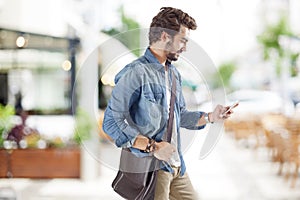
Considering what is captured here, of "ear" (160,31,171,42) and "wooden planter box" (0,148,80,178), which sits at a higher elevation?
"ear" (160,31,171,42)

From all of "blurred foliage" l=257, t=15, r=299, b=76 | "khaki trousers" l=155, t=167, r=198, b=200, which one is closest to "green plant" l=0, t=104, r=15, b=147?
"khaki trousers" l=155, t=167, r=198, b=200

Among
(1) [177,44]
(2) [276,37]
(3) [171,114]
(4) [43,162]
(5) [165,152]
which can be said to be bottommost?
(4) [43,162]

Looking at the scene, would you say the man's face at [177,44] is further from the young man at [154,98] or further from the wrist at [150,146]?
the wrist at [150,146]

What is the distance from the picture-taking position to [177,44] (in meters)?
1.46

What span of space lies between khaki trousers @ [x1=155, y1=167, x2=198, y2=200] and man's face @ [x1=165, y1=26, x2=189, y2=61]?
32 cm

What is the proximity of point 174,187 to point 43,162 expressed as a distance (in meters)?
2.99

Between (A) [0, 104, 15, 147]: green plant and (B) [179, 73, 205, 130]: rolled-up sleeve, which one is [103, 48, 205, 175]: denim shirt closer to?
(B) [179, 73, 205, 130]: rolled-up sleeve

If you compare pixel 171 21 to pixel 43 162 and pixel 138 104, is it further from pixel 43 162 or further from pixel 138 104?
pixel 43 162

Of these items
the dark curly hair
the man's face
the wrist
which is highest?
the dark curly hair

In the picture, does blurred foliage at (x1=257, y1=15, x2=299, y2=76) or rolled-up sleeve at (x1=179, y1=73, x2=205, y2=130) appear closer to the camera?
rolled-up sleeve at (x1=179, y1=73, x2=205, y2=130)

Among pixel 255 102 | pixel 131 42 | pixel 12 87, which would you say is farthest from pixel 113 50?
pixel 255 102

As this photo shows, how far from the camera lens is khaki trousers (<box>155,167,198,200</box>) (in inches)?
59.9

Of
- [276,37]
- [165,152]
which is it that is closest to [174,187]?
[165,152]

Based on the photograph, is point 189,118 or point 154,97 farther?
Result: point 189,118
